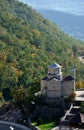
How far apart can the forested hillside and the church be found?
8.51m

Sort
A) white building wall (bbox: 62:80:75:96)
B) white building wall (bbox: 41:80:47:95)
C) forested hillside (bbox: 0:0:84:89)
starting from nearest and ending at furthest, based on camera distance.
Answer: white building wall (bbox: 62:80:75:96) → white building wall (bbox: 41:80:47:95) → forested hillside (bbox: 0:0:84:89)

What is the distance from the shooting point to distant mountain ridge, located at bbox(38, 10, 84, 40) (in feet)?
498

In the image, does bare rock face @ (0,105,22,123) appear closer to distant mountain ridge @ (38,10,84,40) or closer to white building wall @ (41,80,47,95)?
white building wall @ (41,80,47,95)

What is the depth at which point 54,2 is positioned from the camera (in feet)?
560

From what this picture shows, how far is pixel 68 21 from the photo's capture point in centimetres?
15238

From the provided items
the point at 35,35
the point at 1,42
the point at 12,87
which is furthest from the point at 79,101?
the point at 35,35

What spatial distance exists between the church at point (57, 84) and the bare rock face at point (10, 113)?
2.65 m

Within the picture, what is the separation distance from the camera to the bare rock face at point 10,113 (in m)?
43.6

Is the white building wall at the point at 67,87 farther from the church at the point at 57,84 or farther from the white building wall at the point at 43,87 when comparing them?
the white building wall at the point at 43,87

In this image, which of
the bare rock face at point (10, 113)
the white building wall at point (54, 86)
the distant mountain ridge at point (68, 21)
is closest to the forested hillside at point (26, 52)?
the bare rock face at point (10, 113)

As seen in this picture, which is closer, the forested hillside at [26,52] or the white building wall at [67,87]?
the white building wall at [67,87]

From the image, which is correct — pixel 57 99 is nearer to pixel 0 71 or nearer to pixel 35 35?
pixel 0 71

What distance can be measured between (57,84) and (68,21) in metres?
110

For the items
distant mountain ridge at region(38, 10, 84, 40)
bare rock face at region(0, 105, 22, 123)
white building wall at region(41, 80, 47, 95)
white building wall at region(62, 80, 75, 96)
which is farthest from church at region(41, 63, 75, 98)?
distant mountain ridge at region(38, 10, 84, 40)
